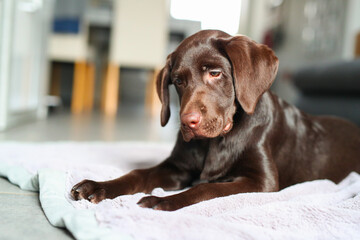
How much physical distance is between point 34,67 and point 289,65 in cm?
607

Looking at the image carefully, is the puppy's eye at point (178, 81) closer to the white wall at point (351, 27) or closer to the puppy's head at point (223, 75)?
the puppy's head at point (223, 75)

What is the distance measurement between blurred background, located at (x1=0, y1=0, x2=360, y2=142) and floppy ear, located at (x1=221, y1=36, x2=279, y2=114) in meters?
0.93

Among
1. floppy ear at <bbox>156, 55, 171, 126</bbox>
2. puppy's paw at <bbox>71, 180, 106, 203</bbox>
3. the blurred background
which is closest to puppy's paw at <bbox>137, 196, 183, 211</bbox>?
puppy's paw at <bbox>71, 180, 106, 203</bbox>

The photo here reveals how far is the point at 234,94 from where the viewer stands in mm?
1566

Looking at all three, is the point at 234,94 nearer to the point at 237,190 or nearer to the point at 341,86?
the point at 237,190

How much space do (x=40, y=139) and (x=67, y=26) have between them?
364 centimetres

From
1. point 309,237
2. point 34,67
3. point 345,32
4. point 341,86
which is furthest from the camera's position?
point 345,32

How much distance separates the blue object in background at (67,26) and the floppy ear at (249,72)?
17.1 ft

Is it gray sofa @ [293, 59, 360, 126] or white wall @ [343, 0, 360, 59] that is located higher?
white wall @ [343, 0, 360, 59]

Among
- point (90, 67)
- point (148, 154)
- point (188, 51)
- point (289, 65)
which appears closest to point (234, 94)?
point (188, 51)

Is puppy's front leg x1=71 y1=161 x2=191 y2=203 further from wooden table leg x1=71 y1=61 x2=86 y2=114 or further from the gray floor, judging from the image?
wooden table leg x1=71 y1=61 x2=86 y2=114

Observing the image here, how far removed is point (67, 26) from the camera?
247 inches

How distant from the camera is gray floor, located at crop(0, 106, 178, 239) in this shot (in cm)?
109

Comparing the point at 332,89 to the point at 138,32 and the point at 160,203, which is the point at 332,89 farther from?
the point at 138,32
